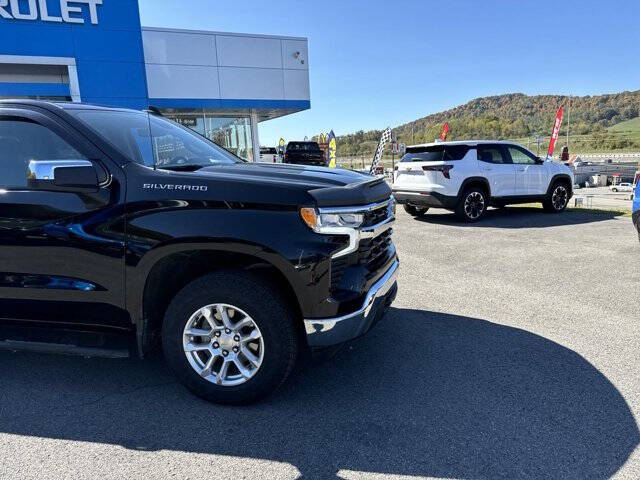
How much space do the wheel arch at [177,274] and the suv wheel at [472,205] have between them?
26.1 feet

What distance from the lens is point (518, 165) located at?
423 inches

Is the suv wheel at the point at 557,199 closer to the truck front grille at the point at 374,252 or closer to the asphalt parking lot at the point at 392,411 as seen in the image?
the asphalt parking lot at the point at 392,411

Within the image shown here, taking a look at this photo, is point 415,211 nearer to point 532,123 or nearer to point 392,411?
point 392,411

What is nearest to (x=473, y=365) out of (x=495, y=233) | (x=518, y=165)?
(x=495, y=233)

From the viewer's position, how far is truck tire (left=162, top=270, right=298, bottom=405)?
2723mm

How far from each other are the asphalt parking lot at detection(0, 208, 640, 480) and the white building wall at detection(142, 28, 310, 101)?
52.8 feet

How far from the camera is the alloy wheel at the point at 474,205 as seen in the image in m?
10.0

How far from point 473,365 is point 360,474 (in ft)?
4.90

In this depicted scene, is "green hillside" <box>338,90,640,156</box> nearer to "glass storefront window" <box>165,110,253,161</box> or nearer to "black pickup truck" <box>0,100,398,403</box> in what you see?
"glass storefront window" <box>165,110,253,161</box>

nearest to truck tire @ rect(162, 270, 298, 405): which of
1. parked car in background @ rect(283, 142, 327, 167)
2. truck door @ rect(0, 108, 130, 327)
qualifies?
truck door @ rect(0, 108, 130, 327)

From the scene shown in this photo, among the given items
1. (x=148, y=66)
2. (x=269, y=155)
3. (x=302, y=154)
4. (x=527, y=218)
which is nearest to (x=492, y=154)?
(x=527, y=218)

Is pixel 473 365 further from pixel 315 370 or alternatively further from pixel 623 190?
pixel 623 190

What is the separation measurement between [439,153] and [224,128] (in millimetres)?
13341

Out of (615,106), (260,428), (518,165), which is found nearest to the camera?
(260,428)
